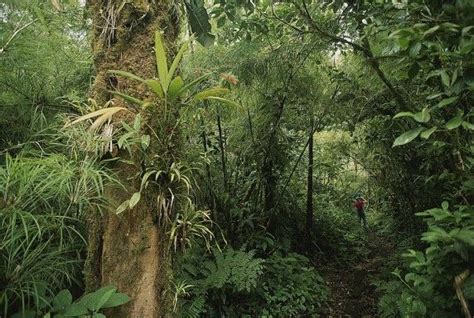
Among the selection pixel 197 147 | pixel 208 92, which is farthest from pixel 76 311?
pixel 197 147

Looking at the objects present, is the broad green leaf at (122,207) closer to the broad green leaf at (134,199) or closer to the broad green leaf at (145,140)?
the broad green leaf at (134,199)

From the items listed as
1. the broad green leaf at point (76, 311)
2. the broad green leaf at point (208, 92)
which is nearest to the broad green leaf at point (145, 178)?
the broad green leaf at point (208, 92)

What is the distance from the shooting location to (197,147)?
8.96 ft

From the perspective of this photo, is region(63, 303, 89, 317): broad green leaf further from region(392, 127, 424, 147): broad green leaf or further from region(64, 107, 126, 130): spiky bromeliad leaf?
region(392, 127, 424, 147): broad green leaf

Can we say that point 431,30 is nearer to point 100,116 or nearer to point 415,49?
point 415,49

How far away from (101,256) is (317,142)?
6337 millimetres

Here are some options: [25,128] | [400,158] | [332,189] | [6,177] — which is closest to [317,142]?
[332,189]

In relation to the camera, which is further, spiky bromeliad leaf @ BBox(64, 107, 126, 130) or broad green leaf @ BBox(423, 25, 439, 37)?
spiky bromeliad leaf @ BBox(64, 107, 126, 130)

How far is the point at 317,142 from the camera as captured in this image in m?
7.89

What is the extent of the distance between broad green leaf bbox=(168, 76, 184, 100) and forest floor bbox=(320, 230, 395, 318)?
3.39 meters

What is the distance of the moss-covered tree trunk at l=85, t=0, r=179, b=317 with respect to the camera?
6.48ft

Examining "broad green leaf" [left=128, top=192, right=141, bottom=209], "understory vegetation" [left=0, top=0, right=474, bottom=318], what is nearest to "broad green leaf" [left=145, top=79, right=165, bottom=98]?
"understory vegetation" [left=0, top=0, right=474, bottom=318]

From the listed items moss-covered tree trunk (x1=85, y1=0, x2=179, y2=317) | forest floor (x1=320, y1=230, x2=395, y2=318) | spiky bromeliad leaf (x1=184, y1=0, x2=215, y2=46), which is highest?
spiky bromeliad leaf (x1=184, y1=0, x2=215, y2=46)

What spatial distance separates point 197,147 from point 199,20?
97 cm
